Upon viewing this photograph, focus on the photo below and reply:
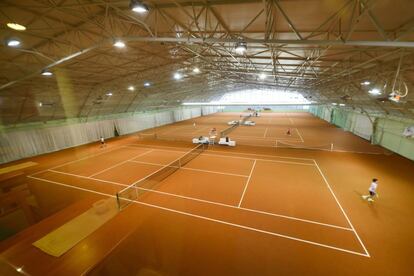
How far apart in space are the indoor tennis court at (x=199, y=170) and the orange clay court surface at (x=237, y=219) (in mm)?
67

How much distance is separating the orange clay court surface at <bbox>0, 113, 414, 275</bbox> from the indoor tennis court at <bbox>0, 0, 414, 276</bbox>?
7cm

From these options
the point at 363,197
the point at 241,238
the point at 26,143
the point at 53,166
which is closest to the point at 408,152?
the point at 363,197

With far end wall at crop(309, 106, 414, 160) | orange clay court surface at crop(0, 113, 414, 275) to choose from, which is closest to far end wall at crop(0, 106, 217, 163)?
orange clay court surface at crop(0, 113, 414, 275)

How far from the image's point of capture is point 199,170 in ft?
48.8

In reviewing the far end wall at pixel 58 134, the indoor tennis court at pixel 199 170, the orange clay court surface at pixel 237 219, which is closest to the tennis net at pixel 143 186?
the indoor tennis court at pixel 199 170

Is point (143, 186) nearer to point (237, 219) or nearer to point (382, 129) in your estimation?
point (237, 219)

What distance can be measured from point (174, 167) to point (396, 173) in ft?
55.1

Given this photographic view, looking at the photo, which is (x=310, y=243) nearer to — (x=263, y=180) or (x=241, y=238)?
(x=241, y=238)

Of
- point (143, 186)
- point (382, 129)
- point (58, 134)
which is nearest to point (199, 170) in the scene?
point (143, 186)

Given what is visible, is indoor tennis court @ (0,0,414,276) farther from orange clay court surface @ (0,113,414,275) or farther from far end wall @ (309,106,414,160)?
far end wall @ (309,106,414,160)

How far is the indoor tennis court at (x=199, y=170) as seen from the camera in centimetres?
656

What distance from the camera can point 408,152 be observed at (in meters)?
16.6

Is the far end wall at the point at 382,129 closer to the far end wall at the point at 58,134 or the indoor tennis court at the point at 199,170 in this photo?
the indoor tennis court at the point at 199,170

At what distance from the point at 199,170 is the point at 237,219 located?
6.54 metres
